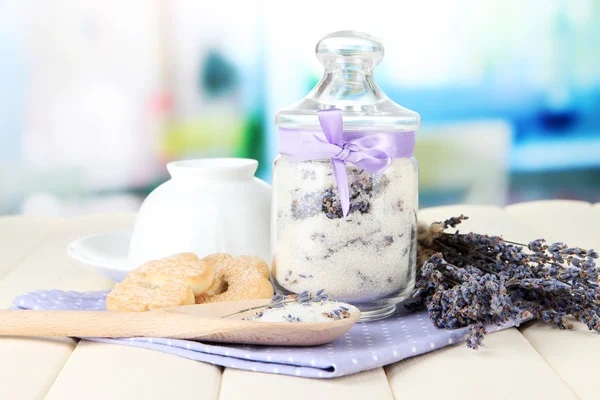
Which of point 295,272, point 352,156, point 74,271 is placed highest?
point 352,156

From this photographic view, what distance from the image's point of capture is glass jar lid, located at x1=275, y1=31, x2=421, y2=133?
3.14 feet

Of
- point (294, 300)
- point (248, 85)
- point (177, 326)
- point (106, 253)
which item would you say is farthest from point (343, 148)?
point (248, 85)

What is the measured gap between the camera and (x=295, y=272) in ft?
3.18

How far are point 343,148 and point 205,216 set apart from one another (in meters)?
0.32

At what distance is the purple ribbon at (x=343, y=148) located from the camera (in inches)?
35.8

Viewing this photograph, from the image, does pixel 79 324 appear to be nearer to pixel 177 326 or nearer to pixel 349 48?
pixel 177 326

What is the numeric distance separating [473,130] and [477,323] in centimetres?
224

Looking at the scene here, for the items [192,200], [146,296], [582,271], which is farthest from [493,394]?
[192,200]

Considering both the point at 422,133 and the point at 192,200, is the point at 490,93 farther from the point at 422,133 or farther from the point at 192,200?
the point at 192,200

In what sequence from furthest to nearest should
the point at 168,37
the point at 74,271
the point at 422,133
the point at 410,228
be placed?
the point at 422,133
the point at 168,37
the point at 74,271
the point at 410,228

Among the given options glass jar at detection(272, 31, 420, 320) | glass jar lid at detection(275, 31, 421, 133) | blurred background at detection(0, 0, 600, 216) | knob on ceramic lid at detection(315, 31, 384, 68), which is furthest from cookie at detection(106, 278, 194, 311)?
blurred background at detection(0, 0, 600, 216)

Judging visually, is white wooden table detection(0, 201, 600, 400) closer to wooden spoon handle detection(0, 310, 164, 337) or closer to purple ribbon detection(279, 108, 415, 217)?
wooden spoon handle detection(0, 310, 164, 337)

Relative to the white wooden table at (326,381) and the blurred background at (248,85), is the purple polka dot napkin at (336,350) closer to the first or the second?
the white wooden table at (326,381)

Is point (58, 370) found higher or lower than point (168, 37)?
lower
